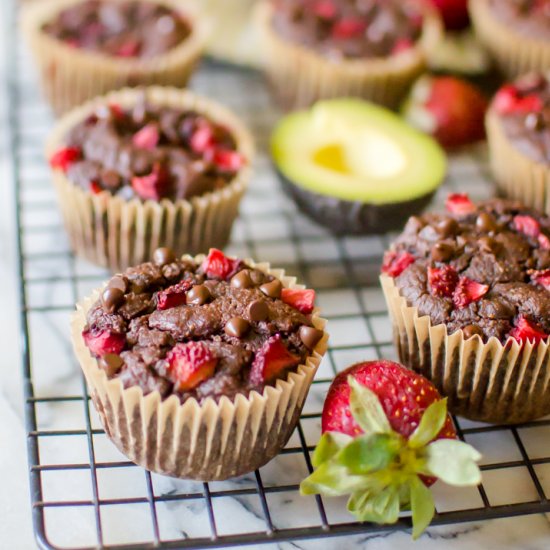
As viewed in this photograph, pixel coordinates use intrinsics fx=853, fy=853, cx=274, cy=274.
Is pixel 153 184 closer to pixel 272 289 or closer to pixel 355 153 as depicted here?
pixel 272 289

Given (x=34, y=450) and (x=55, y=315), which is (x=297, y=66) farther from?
(x=34, y=450)

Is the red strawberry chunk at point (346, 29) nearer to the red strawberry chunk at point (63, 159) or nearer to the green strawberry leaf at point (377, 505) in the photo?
the red strawberry chunk at point (63, 159)

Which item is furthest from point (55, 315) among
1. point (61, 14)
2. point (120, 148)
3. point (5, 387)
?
point (61, 14)

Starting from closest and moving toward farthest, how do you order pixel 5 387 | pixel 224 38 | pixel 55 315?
pixel 5 387
pixel 55 315
pixel 224 38

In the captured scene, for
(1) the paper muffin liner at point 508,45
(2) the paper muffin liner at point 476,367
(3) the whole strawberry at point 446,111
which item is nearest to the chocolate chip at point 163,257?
(2) the paper muffin liner at point 476,367

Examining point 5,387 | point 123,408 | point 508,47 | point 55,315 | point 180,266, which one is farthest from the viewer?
point 508,47

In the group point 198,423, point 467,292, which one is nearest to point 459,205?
point 467,292
